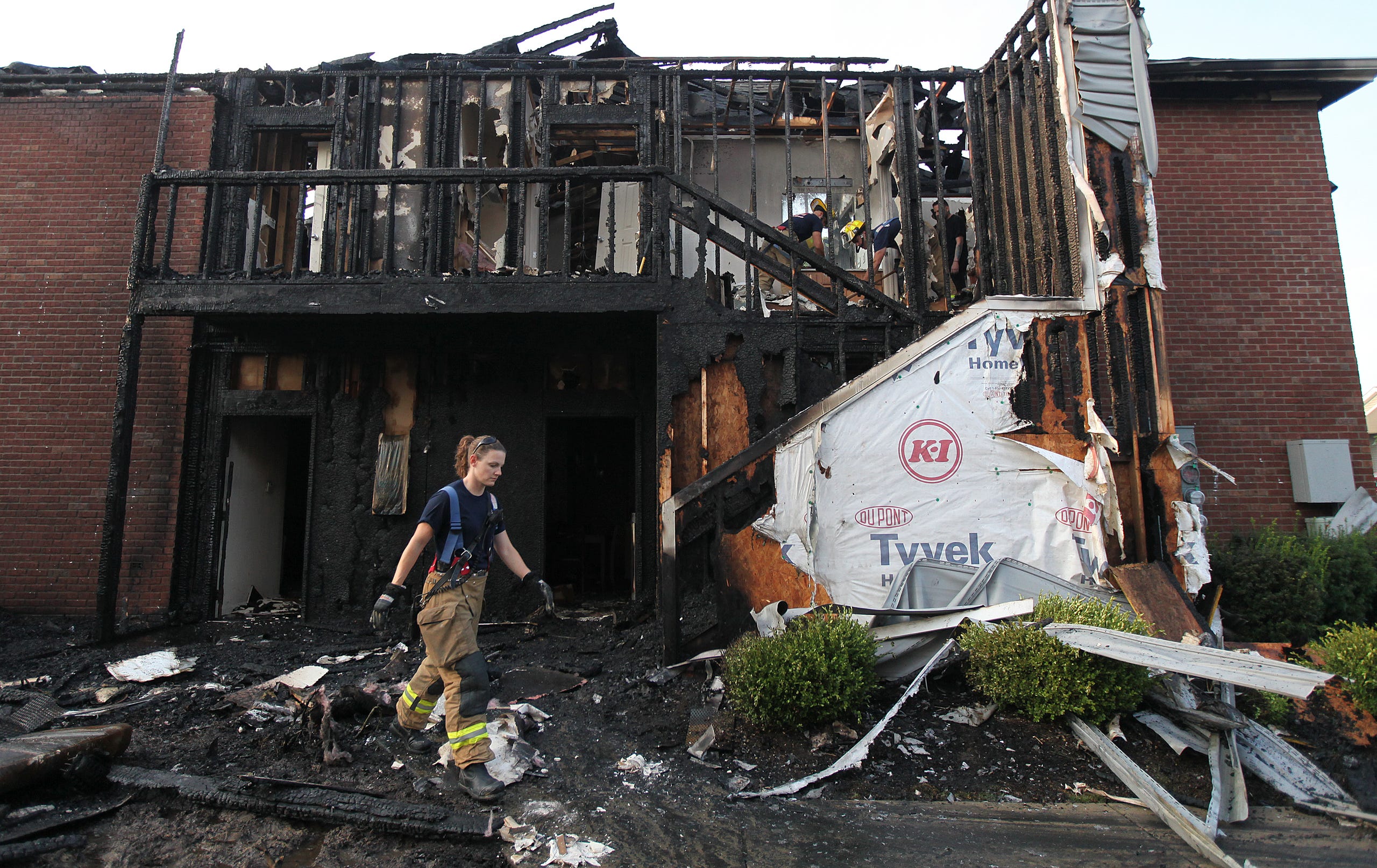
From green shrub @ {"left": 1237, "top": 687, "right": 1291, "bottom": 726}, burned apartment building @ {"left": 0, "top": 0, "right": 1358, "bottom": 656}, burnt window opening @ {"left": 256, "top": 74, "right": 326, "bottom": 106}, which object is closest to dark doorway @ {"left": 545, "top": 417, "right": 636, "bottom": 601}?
burned apartment building @ {"left": 0, "top": 0, "right": 1358, "bottom": 656}

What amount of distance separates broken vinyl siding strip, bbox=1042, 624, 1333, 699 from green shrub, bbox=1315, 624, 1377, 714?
83 centimetres

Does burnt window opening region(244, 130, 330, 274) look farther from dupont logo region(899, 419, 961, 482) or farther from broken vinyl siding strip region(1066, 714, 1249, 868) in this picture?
broken vinyl siding strip region(1066, 714, 1249, 868)

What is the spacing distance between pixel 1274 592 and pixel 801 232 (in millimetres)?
5921

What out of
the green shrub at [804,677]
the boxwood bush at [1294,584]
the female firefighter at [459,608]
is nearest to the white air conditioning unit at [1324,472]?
the boxwood bush at [1294,584]

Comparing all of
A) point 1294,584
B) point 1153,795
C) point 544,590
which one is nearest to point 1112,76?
point 1294,584

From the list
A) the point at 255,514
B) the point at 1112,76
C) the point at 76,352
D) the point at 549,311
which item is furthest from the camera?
the point at 255,514

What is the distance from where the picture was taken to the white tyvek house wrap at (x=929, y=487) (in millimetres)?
5383

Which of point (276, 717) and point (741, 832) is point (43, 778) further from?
point (741, 832)

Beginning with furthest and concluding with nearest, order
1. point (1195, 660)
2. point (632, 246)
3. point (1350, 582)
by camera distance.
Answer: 1. point (632, 246)
2. point (1350, 582)
3. point (1195, 660)

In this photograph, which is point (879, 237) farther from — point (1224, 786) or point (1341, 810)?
point (1341, 810)

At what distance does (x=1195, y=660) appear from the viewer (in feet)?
12.6

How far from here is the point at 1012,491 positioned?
17.9ft

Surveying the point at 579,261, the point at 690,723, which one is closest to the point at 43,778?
the point at 690,723

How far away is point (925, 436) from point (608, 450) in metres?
7.90
